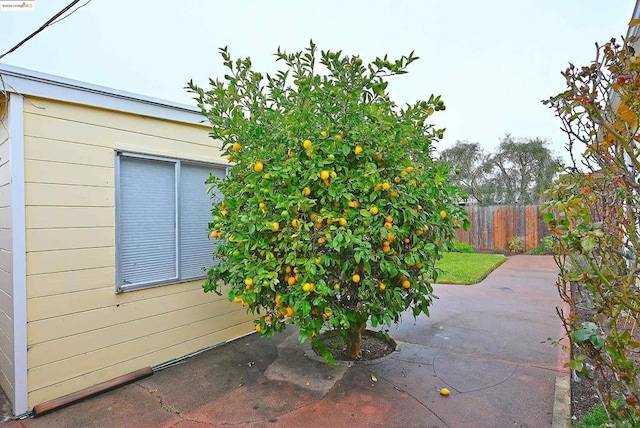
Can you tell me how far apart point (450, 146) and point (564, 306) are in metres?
14.3

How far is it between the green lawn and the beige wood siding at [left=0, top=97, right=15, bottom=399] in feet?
19.6

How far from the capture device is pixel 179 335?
3676 mm

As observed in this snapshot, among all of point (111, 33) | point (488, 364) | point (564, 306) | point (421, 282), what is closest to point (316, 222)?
point (421, 282)

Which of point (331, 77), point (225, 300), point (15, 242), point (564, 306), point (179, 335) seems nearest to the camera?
point (15, 242)

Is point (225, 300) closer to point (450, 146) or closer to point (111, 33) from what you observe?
point (111, 33)

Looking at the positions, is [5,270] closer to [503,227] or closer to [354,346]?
[354,346]

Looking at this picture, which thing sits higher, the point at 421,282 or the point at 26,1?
the point at 26,1

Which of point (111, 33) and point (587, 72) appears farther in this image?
point (111, 33)

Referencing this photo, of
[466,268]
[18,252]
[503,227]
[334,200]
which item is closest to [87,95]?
[18,252]

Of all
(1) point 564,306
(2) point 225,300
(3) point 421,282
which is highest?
(3) point 421,282

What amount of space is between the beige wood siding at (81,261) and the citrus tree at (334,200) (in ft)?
3.23

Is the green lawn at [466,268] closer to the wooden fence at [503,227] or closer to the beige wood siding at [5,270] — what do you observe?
the wooden fence at [503,227]

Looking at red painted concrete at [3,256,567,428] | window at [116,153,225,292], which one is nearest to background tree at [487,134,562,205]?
red painted concrete at [3,256,567,428]

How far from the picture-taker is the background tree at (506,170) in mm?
15570
